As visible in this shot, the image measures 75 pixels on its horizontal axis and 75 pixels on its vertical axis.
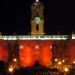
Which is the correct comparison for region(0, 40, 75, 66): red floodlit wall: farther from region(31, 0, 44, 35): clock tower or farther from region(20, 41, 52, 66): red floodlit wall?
region(31, 0, 44, 35): clock tower

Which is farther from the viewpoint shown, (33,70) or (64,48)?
(64,48)

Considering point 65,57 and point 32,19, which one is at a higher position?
point 32,19

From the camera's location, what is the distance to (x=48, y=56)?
241ft

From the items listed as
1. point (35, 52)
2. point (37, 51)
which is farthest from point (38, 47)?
point (35, 52)

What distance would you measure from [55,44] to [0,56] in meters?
8.13

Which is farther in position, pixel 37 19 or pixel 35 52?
pixel 35 52

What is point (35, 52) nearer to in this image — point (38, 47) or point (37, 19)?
point (38, 47)

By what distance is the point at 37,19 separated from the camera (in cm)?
6919

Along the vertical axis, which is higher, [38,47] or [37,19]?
[37,19]

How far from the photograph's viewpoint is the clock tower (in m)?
69.1

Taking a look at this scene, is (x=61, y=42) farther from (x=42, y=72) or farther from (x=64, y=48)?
(x=42, y=72)

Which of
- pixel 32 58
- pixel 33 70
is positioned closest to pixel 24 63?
pixel 32 58

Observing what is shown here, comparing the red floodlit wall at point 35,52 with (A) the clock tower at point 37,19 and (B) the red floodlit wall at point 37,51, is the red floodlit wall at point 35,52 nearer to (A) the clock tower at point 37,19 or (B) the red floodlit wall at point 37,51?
(B) the red floodlit wall at point 37,51

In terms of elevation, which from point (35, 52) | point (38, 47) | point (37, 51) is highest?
point (38, 47)
